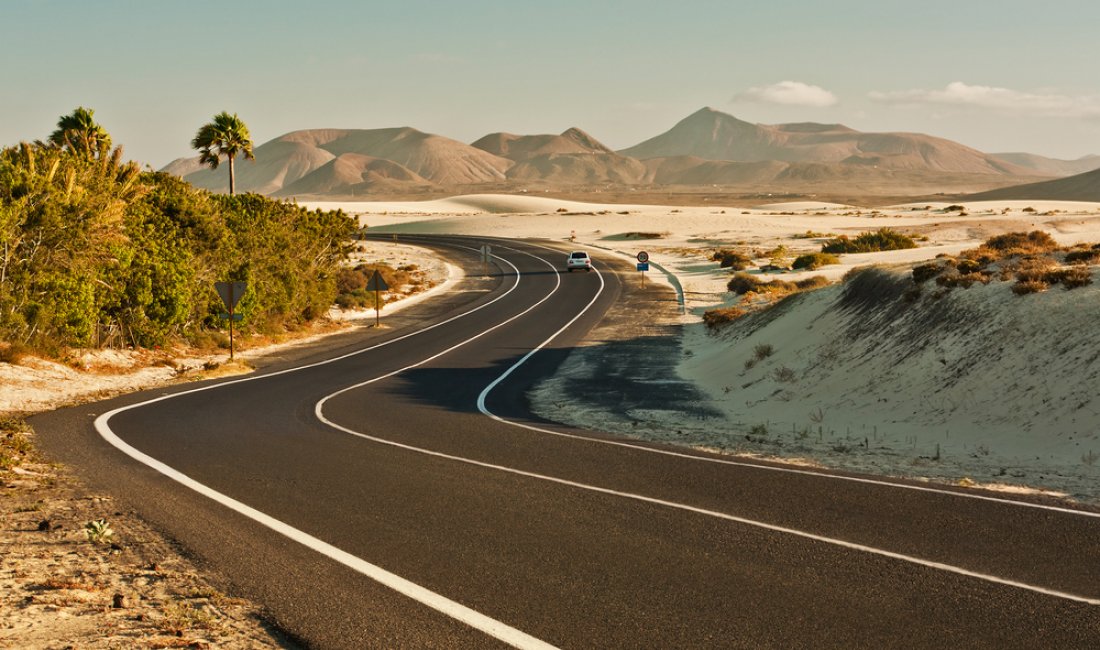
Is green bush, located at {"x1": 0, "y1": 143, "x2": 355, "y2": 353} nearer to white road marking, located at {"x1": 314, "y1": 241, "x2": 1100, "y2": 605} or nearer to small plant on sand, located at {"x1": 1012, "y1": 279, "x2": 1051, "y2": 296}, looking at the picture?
white road marking, located at {"x1": 314, "y1": 241, "x2": 1100, "y2": 605}

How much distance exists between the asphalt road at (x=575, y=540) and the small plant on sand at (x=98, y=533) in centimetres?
65

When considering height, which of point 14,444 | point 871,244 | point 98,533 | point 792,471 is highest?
point 871,244

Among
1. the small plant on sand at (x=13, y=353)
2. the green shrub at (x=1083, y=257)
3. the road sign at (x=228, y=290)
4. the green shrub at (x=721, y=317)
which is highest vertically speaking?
the green shrub at (x=1083, y=257)

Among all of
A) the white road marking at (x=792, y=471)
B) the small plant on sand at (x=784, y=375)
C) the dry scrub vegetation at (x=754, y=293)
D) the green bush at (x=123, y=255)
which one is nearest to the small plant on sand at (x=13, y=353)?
the green bush at (x=123, y=255)

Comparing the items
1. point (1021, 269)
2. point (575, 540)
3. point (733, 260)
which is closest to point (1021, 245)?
point (1021, 269)

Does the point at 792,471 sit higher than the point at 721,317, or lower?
higher

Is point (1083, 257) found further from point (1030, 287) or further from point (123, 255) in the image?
point (123, 255)

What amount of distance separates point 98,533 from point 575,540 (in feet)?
15.6

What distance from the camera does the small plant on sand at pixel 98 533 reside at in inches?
357

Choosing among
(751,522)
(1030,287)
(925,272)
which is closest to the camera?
(751,522)

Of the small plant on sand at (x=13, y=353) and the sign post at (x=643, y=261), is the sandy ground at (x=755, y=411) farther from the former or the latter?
the sign post at (x=643, y=261)

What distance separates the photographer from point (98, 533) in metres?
9.09

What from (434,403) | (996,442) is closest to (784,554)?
(996,442)

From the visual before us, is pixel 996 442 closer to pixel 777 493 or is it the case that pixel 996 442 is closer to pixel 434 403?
pixel 777 493
